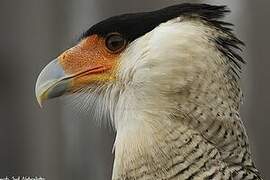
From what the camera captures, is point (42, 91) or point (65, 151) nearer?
point (42, 91)

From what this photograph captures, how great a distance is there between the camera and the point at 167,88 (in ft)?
5.79

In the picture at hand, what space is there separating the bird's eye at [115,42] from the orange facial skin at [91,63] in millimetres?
12

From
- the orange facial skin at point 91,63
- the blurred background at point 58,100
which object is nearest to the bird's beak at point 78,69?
the orange facial skin at point 91,63

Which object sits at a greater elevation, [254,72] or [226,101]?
[226,101]

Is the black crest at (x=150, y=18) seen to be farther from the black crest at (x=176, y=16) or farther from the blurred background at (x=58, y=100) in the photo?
the blurred background at (x=58, y=100)

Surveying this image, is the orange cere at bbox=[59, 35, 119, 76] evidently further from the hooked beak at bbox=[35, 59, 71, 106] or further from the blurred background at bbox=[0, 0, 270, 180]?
the blurred background at bbox=[0, 0, 270, 180]

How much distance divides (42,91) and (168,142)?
0.39 metres

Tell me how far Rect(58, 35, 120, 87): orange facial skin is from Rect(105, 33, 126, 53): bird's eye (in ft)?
0.04

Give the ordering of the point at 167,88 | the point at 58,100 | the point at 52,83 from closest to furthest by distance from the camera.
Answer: the point at 167,88 < the point at 52,83 < the point at 58,100

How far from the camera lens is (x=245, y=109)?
3.59 m

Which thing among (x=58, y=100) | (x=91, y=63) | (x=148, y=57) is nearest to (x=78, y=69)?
(x=91, y=63)

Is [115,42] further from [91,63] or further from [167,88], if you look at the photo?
[167,88]

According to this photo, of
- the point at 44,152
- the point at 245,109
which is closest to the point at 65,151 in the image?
the point at 44,152

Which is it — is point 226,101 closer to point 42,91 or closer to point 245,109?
point 42,91
